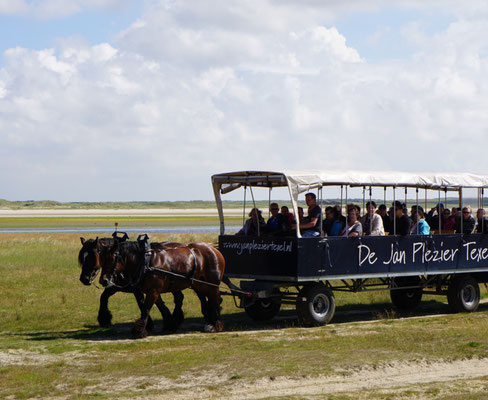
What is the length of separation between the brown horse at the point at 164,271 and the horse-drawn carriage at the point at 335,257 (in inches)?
22.6

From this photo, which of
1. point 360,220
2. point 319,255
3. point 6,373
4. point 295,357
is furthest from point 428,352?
point 6,373

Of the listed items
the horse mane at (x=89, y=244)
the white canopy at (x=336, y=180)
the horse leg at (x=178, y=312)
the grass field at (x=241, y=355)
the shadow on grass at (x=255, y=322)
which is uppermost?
the white canopy at (x=336, y=180)

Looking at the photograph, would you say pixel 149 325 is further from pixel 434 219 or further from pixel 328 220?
pixel 434 219

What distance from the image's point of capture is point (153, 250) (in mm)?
14219

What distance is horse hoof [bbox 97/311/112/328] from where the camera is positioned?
49.9ft

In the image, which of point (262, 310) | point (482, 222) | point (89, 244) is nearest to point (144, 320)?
point (89, 244)

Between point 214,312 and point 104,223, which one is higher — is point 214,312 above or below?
below

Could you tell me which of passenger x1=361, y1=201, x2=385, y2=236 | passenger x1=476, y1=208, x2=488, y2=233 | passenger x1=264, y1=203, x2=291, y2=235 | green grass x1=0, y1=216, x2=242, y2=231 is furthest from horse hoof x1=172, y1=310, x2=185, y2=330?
green grass x1=0, y1=216, x2=242, y2=231

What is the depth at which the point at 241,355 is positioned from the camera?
11781 mm

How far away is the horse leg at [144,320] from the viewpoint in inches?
535

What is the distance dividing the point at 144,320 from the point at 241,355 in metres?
2.53

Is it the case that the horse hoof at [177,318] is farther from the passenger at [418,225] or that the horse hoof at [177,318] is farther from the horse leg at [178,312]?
the passenger at [418,225]

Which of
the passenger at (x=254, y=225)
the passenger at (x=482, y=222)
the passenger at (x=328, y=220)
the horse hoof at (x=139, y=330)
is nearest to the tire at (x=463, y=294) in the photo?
the passenger at (x=482, y=222)

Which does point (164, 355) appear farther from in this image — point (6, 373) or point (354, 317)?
point (354, 317)
